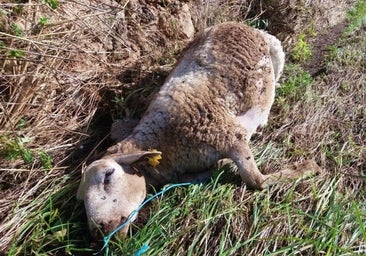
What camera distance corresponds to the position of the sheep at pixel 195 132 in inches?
134

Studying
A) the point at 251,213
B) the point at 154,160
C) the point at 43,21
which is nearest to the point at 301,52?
the point at 251,213

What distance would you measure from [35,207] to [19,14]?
1.60 m

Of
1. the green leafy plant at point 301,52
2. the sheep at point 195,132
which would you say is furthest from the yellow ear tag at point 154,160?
the green leafy plant at point 301,52

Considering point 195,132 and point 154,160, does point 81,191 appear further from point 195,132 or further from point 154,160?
point 195,132

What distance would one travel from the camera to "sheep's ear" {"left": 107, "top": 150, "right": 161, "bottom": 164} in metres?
3.49

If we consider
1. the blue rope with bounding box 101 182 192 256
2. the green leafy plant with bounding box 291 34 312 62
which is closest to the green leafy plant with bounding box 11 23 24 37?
the blue rope with bounding box 101 182 192 256

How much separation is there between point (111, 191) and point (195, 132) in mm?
782

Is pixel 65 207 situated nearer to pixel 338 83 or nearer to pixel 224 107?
pixel 224 107

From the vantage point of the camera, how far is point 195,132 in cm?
374

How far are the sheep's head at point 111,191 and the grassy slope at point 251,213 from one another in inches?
6.3

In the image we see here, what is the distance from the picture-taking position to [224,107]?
3.88 metres

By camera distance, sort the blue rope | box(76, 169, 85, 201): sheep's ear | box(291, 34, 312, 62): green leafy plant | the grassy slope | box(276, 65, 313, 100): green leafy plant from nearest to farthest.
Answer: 1. the blue rope
2. the grassy slope
3. box(76, 169, 85, 201): sheep's ear
4. box(276, 65, 313, 100): green leafy plant
5. box(291, 34, 312, 62): green leafy plant

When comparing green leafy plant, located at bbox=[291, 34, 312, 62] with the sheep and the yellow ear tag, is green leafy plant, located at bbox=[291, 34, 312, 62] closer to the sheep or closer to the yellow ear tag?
the sheep

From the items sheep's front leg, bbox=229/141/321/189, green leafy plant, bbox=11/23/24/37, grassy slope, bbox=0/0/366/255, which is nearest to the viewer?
grassy slope, bbox=0/0/366/255
